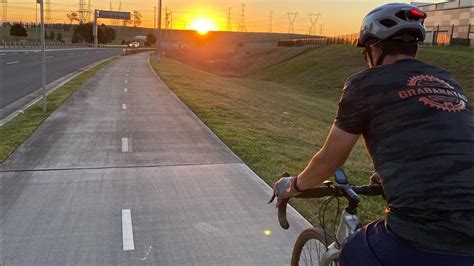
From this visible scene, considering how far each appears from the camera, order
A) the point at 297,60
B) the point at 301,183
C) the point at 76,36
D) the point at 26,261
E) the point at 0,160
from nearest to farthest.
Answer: the point at 301,183
the point at 26,261
the point at 0,160
the point at 297,60
the point at 76,36

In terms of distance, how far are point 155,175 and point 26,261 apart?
3.01m

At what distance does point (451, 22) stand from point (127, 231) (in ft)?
246

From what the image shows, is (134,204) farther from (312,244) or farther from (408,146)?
(408,146)

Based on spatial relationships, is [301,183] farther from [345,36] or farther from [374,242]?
[345,36]

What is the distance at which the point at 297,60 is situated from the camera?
66062mm

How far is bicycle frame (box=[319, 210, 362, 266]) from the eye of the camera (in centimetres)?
258

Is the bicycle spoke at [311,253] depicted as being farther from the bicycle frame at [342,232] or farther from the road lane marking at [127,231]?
the road lane marking at [127,231]

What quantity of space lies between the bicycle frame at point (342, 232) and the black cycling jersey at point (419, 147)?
1.53 ft

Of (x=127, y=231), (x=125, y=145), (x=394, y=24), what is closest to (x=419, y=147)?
(x=394, y=24)

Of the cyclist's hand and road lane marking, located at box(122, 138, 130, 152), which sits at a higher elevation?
the cyclist's hand

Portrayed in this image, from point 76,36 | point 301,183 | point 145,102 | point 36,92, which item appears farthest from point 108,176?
point 76,36

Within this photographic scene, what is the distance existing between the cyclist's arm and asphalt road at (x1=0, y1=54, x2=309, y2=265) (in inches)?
88.5

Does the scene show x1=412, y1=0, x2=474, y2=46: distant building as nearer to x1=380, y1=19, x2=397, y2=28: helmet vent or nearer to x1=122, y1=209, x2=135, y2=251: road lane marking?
x1=122, y1=209, x2=135, y2=251: road lane marking

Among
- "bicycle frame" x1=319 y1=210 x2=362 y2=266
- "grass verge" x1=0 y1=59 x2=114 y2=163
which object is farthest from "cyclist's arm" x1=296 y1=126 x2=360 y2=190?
"grass verge" x1=0 y1=59 x2=114 y2=163
